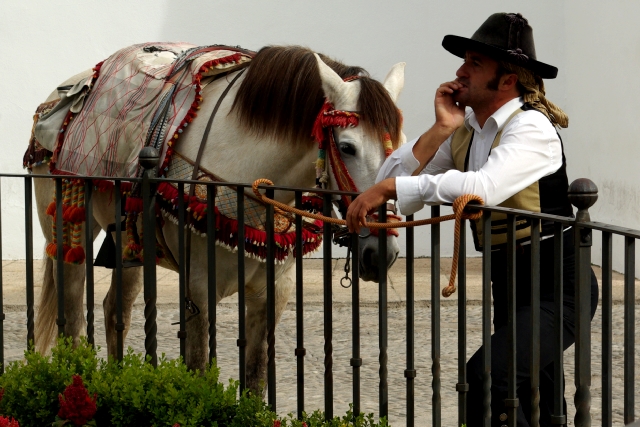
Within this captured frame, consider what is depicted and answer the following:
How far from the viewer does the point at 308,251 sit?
13.8 ft

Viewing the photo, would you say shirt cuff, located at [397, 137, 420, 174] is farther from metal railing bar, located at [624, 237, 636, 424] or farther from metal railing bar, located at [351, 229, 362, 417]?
metal railing bar, located at [624, 237, 636, 424]

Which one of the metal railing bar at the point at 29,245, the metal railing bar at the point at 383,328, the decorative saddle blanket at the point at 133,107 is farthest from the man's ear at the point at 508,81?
the metal railing bar at the point at 29,245

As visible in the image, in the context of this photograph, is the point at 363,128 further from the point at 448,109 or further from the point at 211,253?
the point at 211,253

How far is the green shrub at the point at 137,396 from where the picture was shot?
3092 millimetres

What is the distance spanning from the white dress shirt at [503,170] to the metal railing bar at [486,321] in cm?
10

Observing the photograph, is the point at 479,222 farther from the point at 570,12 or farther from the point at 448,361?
the point at 570,12

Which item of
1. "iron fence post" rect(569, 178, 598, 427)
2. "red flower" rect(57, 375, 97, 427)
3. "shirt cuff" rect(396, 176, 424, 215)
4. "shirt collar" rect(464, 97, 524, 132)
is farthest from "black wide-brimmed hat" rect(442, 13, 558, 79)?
"red flower" rect(57, 375, 97, 427)

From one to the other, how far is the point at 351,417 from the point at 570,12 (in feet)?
22.1

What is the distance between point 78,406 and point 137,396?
180mm

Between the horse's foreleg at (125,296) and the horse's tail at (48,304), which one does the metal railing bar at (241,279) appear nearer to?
the horse's foreleg at (125,296)

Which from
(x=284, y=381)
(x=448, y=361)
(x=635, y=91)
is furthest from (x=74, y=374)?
(x=635, y=91)

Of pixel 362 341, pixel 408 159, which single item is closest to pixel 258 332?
pixel 408 159

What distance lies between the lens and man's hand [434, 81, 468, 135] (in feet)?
10.2

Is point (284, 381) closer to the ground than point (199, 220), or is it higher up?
closer to the ground
